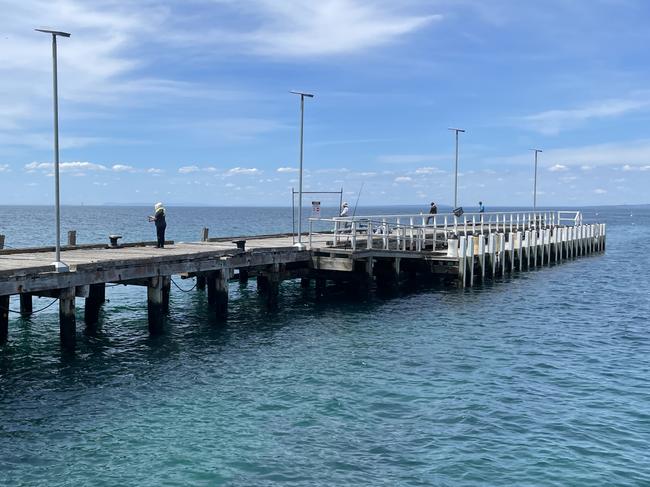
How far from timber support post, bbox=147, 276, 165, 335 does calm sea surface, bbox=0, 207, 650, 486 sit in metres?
0.42

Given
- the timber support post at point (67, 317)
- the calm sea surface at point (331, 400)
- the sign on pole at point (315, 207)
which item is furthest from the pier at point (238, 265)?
the calm sea surface at point (331, 400)

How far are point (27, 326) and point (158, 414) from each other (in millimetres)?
10787

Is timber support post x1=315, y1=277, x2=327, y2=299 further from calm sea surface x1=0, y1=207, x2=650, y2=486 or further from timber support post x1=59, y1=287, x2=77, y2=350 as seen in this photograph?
Answer: timber support post x1=59, y1=287, x2=77, y2=350

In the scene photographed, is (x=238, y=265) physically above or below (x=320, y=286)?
above

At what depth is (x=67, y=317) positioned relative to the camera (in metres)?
17.5

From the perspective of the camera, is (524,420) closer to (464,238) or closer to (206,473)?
(206,473)

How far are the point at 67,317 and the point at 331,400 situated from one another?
24.7 ft

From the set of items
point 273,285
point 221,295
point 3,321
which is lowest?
Result: point 3,321

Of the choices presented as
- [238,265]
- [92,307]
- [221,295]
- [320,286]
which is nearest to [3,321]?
[92,307]

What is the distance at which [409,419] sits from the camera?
13195 millimetres

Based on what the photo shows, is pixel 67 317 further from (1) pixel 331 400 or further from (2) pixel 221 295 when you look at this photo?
(1) pixel 331 400

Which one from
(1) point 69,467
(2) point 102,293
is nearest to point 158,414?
(1) point 69,467

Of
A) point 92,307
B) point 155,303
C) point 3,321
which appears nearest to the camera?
point 3,321

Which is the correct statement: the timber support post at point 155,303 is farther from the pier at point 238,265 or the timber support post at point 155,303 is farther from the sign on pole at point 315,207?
the sign on pole at point 315,207
